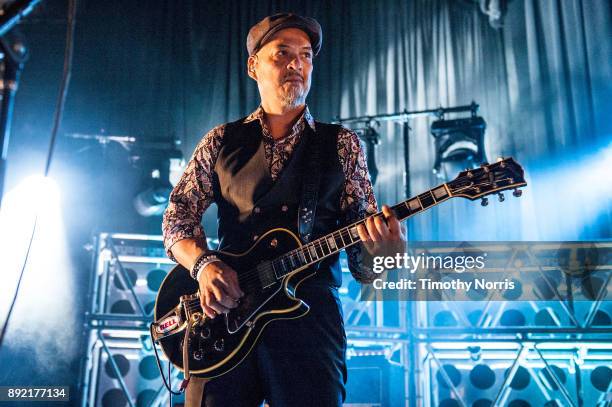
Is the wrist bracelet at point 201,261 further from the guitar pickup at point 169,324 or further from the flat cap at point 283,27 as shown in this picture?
the flat cap at point 283,27

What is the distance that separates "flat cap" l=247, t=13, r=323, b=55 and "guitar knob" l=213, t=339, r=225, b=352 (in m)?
1.26

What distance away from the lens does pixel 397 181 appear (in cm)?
639

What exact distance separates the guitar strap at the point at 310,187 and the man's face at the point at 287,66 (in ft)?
0.68

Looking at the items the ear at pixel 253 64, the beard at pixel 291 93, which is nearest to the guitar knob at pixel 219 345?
the beard at pixel 291 93

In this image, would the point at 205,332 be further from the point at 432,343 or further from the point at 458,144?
the point at 458,144

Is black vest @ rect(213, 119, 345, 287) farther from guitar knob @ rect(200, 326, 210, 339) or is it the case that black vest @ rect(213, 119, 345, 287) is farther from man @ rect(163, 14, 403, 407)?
guitar knob @ rect(200, 326, 210, 339)

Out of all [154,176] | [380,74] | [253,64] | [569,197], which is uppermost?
[380,74]

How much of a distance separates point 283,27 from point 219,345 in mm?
1323

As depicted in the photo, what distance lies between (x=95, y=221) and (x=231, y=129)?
3.50 metres

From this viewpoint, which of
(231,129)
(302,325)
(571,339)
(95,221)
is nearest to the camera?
(302,325)

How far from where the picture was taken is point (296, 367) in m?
2.02

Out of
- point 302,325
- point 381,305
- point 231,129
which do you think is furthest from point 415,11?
point 302,325

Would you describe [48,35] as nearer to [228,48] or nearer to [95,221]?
[228,48]

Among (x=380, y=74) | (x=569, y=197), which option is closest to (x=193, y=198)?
(x=569, y=197)
